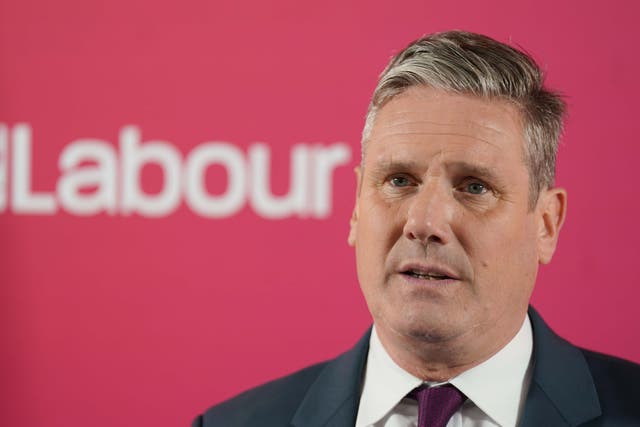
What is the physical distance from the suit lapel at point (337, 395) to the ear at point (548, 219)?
0.31 meters

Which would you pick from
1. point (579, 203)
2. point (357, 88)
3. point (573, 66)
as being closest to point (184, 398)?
point (357, 88)

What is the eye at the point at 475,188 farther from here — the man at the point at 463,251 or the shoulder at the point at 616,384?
the shoulder at the point at 616,384

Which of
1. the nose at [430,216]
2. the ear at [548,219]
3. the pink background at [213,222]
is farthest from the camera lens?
the pink background at [213,222]

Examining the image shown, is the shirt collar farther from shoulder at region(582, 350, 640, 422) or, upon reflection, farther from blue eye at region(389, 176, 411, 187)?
blue eye at region(389, 176, 411, 187)

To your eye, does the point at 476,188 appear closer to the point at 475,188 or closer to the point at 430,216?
the point at 475,188

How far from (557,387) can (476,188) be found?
0.32 meters

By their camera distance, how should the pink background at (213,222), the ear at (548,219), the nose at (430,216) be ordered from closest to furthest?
the nose at (430,216)
the ear at (548,219)
the pink background at (213,222)

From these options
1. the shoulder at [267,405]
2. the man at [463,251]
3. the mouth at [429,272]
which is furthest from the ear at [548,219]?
the shoulder at [267,405]

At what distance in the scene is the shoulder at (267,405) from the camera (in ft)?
5.32

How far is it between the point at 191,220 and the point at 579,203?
915mm

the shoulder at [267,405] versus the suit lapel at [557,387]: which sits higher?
the suit lapel at [557,387]

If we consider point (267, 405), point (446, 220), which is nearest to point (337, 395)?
point (267, 405)

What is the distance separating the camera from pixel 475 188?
1.46m

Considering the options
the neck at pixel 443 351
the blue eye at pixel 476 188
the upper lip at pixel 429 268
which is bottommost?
the neck at pixel 443 351
